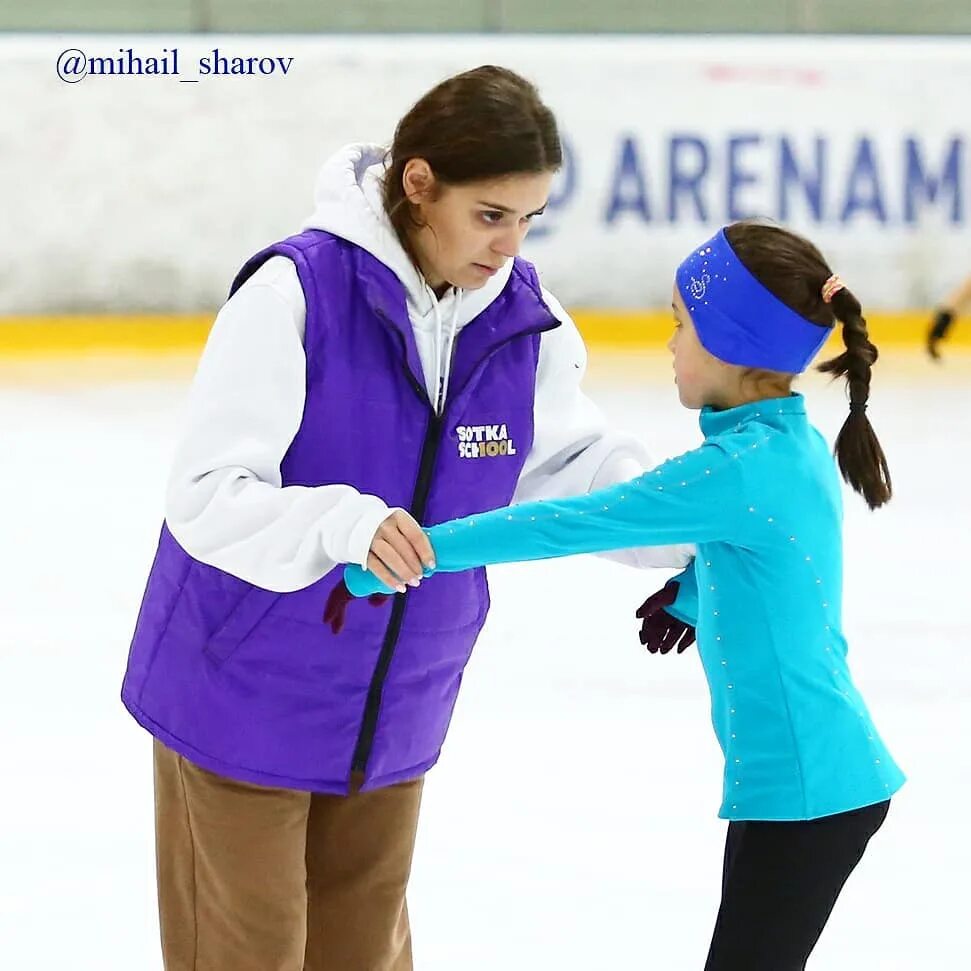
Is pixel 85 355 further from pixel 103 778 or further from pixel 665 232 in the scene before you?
pixel 103 778

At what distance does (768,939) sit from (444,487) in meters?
0.60

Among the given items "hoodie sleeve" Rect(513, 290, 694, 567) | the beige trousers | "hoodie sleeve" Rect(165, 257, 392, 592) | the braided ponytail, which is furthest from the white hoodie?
the braided ponytail

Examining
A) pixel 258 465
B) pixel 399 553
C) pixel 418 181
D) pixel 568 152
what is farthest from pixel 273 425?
pixel 568 152

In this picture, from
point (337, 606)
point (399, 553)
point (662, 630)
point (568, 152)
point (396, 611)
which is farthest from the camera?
point (568, 152)

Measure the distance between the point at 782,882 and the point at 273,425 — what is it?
0.72 metres

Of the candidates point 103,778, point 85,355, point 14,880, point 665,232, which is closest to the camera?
point 14,880

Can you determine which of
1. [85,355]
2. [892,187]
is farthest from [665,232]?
[85,355]

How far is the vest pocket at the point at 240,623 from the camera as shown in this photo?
193 centimetres

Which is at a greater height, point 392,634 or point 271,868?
point 392,634

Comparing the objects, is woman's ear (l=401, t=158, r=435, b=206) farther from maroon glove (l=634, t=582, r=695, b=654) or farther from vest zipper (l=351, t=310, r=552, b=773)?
maroon glove (l=634, t=582, r=695, b=654)

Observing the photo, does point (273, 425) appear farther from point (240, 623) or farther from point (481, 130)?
point (481, 130)

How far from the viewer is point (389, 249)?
6.22 feet

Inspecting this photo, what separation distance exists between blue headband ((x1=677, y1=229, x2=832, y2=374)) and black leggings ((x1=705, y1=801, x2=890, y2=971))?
1.60ft

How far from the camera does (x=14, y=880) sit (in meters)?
2.90
